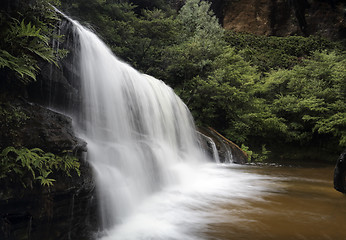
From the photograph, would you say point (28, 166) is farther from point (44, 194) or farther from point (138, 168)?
point (138, 168)

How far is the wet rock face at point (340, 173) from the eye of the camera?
15.3ft

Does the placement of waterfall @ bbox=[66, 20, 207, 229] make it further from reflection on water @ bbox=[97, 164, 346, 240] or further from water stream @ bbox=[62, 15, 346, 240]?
reflection on water @ bbox=[97, 164, 346, 240]

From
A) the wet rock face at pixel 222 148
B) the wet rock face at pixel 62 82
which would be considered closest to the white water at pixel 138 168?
the wet rock face at pixel 62 82

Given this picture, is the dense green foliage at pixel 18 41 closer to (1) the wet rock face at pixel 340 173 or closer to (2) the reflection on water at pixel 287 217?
(2) the reflection on water at pixel 287 217

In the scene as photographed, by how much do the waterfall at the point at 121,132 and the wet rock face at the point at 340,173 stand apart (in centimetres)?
363

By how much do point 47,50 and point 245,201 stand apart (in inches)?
177

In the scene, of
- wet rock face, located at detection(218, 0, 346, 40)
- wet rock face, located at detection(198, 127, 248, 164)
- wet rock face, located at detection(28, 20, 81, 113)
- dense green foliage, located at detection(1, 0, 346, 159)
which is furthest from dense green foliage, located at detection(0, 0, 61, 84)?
wet rock face, located at detection(218, 0, 346, 40)

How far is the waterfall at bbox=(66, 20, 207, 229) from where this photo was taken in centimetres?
395

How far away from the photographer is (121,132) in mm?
5742

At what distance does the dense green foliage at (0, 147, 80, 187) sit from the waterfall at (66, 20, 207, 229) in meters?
0.82

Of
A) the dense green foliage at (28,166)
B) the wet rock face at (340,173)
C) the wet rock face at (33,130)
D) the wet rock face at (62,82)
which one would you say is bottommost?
the wet rock face at (340,173)

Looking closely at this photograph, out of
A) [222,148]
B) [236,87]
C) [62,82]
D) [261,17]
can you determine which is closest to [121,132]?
[62,82]

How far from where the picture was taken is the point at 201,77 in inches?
523

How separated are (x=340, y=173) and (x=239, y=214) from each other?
2.62 m
